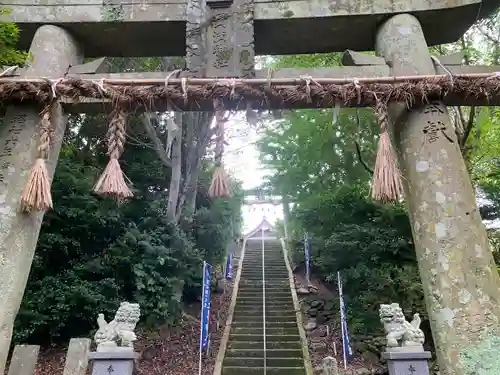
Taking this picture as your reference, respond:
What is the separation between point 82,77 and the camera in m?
4.10

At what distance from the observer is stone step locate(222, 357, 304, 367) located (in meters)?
7.87

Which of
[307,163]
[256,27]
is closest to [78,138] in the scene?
[307,163]

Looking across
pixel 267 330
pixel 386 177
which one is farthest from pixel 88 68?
pixel 267 330

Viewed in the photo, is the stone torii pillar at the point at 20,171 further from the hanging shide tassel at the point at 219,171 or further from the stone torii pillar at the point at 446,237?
the stone torii pillar at the point at 446,237

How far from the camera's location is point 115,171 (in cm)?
375

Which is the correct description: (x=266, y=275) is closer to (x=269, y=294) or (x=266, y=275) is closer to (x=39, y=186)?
(x=269, y=294)

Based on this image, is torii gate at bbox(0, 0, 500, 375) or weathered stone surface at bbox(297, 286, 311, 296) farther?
weathered stone surface at bbox(297, 286, 311, 296)

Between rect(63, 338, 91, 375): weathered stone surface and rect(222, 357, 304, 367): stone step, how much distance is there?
3.64 m

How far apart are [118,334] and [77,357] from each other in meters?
0.56

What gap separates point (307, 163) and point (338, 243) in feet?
9.69

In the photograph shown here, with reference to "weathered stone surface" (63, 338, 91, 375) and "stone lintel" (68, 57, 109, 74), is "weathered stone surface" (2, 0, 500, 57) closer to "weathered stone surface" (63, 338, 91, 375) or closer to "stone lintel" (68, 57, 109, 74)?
"stone lintel" (68, 57, 109, 74)

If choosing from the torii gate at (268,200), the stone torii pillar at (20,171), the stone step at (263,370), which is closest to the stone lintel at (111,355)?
the stone torii pillar at (20,171)

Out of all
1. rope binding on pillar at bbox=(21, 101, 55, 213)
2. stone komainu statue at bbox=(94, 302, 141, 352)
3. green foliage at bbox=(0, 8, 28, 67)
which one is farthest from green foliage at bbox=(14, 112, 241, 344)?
rope binding on pillar at bbox=(21, 101, 55, 213)

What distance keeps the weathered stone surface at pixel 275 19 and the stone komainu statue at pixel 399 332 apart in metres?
3.16
